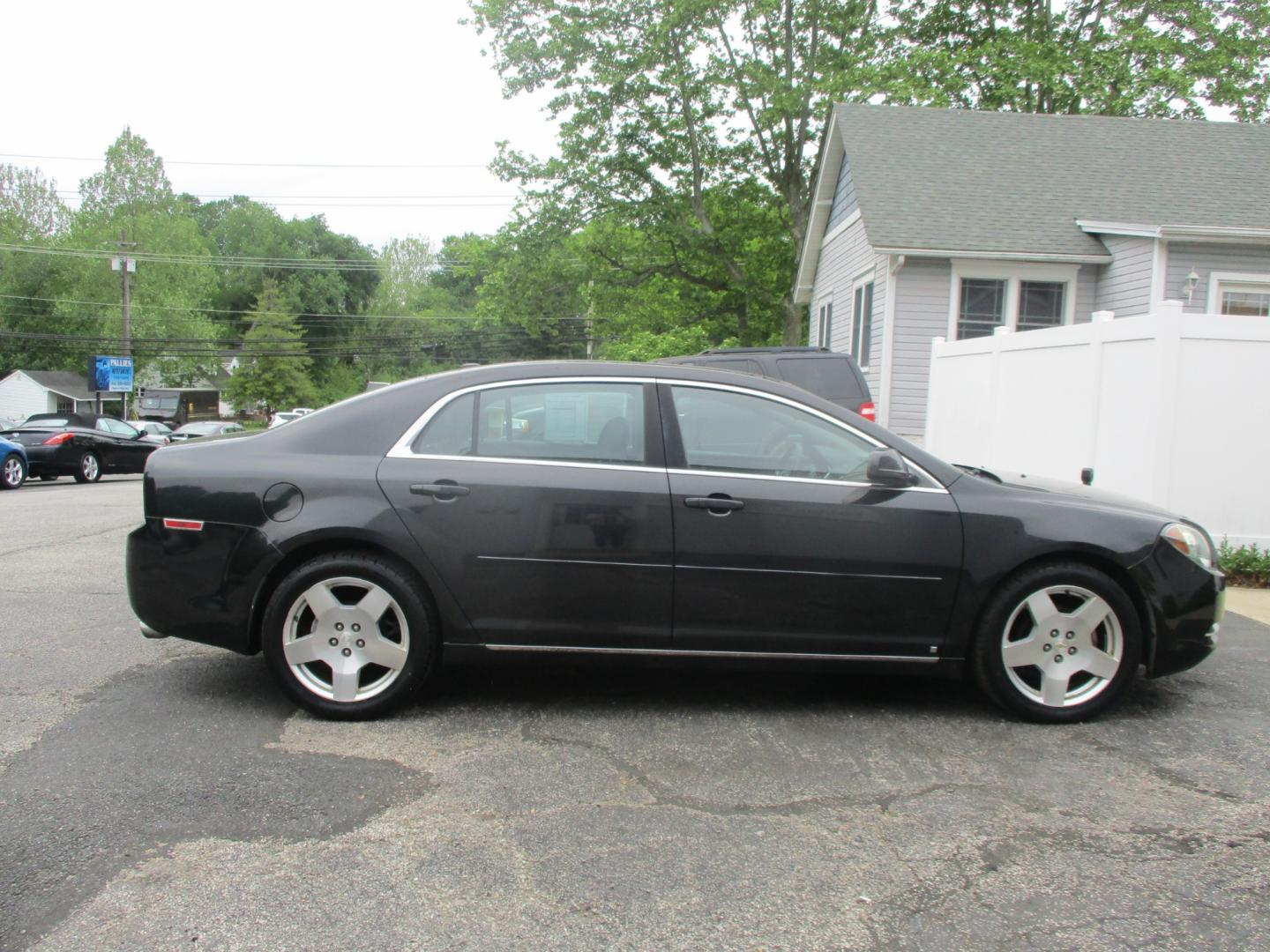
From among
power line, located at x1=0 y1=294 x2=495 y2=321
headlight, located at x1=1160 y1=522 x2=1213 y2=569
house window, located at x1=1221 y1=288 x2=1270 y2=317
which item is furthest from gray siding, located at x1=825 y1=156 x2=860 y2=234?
power line, located at x1=0 y1=294 x2=495 y2=321

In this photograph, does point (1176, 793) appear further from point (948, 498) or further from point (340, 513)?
point (340, 513)

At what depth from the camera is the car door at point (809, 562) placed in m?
4.24

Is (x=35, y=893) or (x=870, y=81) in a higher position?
(x=870, y=81)

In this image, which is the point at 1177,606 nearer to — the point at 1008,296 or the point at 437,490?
the point at 437,490

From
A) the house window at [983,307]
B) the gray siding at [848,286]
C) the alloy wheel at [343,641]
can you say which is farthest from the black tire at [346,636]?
the house window at [983,307]

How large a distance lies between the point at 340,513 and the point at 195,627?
2.77ft

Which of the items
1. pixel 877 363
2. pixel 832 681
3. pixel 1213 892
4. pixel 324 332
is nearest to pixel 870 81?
pixel 877 363

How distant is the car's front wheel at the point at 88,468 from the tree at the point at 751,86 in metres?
12.3

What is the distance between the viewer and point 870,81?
983 inches

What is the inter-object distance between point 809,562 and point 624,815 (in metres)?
1.41

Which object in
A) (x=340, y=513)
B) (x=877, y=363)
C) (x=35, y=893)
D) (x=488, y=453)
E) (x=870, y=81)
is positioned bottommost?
(x=35, y=893)

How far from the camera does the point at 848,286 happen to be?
61.6ft

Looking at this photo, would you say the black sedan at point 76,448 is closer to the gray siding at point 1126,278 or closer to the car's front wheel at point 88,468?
the car's front wheel at point 88,468

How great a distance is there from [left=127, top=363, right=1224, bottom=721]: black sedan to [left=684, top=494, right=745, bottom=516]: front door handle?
14mm
